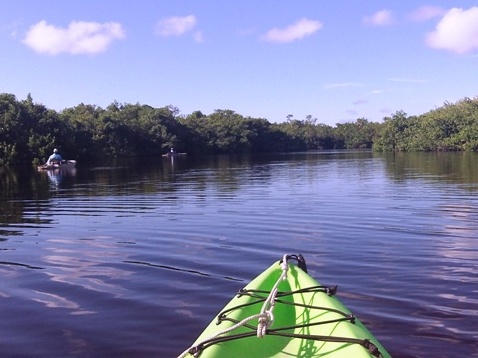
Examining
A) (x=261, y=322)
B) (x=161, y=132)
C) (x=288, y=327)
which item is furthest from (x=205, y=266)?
(x=161, y=132)

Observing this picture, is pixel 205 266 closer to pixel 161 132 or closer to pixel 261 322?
pixel 261 322

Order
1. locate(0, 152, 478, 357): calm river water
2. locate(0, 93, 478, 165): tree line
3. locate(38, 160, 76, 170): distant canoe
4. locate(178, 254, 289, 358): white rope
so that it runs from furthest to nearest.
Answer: locate(0, 93, 478, 165): tree line → locate(38, 160, 76, 170): distant canoe → locate(0, 152, 478, 357): calm river water → locate(178, 254, 289, 358): white rope

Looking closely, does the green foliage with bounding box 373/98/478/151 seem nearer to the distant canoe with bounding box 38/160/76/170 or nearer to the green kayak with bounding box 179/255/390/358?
the distant canoe with bounding box 38/160/76/170

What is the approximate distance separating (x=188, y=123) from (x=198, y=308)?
89.9 meters

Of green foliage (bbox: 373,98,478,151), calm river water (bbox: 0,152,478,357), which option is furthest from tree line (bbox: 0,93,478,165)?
calm river water (bbox: 0,152,478,357)

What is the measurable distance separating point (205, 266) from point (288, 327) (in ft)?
13.1

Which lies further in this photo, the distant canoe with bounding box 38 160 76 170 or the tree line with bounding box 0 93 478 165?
the tree line with bounding box 0 93 478 165

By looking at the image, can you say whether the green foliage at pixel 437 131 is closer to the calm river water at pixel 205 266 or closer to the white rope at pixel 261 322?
the calm river water at pixel 205 266

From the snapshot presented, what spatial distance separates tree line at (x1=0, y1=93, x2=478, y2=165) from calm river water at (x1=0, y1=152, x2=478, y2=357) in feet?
141

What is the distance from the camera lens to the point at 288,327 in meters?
3.76

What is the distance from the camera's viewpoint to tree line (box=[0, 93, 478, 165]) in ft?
180

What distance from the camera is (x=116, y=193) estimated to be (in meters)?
19.7

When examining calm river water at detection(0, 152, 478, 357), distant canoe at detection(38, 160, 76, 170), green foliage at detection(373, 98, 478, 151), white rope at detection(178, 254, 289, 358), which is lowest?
calm river water at detection(0, 152, 478, 357)

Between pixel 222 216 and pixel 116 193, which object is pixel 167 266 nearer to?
pixel 222 216
